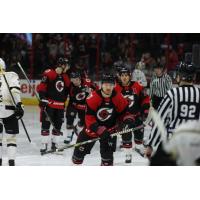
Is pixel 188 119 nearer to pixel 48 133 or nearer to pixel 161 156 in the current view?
pixel 161 156

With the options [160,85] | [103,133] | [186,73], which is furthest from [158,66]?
[186,73]

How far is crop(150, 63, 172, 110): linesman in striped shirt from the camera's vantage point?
5453 mm

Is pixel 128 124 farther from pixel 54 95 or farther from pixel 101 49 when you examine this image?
pixel 101 49

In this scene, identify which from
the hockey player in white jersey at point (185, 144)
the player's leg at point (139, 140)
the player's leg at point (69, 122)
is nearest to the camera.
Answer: the hockey player in white jersey at point (185, 144)

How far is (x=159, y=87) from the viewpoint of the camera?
18.1ft

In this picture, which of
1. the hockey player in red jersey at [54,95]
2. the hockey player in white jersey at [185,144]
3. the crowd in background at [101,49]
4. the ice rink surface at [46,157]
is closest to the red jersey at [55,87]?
the hockey player in red jersey at [54,95]

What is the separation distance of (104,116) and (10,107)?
77 cm

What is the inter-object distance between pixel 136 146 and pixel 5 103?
4.55 feet

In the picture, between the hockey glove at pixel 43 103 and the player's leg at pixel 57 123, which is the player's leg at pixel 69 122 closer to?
the player's leg at pixel 57 123

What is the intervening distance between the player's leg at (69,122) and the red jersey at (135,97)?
906 millimetres

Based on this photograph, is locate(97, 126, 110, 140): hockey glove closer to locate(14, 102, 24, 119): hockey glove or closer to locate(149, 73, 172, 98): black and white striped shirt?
locate(14, 102, 24, 119): hockey glove

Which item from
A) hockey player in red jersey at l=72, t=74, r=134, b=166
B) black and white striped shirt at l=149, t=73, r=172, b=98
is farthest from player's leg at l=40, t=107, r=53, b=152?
hockey player in red jersey at l=72, t=74, r=134, b=166

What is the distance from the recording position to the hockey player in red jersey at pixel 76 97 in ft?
17.5

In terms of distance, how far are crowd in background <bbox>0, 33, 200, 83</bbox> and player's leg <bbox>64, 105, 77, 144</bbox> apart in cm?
148
